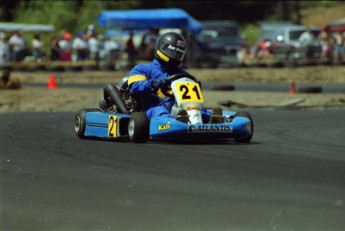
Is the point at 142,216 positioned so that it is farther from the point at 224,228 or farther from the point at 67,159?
the point at 67,159

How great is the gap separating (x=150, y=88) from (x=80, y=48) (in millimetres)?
24312

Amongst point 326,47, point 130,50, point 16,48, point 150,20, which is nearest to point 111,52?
point 150,20

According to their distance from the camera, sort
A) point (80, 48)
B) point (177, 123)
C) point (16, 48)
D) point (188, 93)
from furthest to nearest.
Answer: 1. point (16, 48)
2. point (80, 48)
3. point (188, 93)
4. point (177, 123)

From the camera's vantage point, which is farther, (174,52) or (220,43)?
(220,43)

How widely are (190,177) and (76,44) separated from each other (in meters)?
27.5

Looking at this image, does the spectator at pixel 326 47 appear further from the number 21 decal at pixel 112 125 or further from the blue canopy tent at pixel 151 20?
the number 21 decal at pixel 112 125

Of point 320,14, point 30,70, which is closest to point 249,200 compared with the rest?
point 30,70

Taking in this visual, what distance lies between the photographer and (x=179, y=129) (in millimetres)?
9977

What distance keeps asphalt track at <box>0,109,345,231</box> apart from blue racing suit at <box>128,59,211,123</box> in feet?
1.48

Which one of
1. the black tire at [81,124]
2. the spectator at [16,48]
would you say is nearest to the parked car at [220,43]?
the spectator at [16,48]

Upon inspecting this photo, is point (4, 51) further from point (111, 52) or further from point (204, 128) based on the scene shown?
point (204, 128)

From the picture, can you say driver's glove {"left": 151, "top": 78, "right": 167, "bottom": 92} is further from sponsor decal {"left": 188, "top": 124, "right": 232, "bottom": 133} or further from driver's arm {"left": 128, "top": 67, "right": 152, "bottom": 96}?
sponsor decal {"left": 188, "top": 124, "right": 232, "bottom": 133}

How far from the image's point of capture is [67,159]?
8734 millimetres

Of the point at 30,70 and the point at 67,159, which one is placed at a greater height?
the point at 67,159
